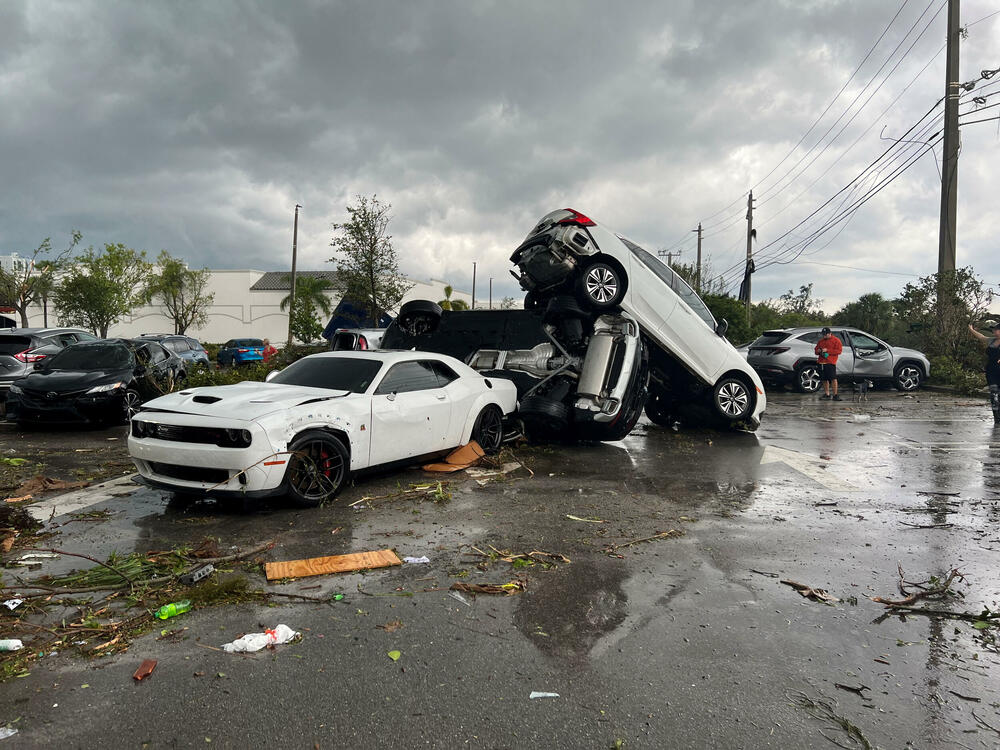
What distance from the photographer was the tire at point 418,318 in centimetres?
976

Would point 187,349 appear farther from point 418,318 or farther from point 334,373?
point 334,373

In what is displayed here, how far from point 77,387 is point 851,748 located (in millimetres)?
10990

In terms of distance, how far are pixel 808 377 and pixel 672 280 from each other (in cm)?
958

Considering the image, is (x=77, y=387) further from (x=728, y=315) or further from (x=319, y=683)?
(x=728, y=315)

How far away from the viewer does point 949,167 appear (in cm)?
2091

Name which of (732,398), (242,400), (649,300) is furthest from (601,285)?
(242,400)

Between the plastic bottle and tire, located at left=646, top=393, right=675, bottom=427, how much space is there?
8811mm

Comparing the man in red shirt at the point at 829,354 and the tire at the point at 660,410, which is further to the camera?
the man in red shirt at the point at 829,354

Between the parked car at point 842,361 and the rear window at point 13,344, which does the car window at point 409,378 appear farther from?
the parked car at point 842,361

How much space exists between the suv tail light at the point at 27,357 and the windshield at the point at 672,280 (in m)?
11.5

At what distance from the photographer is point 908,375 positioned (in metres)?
18.0

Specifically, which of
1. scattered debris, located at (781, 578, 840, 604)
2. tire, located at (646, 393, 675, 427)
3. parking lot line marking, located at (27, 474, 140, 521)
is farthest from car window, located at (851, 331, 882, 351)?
parking lot line marking, located at (27, 474, 140, 521)

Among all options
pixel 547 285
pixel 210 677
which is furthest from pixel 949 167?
pixel 210 677

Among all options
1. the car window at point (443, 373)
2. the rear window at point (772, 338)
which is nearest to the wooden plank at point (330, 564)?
the car window at point (443, 373)
